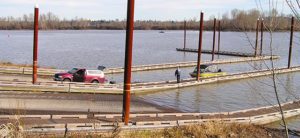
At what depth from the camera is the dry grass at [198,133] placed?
15422mm

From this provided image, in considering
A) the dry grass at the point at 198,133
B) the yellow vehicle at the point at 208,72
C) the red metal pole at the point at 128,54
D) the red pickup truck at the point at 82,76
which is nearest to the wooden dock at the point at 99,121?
the dry grass at the point at 198,133

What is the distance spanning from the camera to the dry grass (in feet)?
50.6

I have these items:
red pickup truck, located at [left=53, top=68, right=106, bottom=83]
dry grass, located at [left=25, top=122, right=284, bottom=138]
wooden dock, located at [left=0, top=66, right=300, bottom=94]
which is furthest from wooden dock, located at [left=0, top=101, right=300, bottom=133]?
red pickup truck, located at [left=53, top=68, right=106, bottom=83]

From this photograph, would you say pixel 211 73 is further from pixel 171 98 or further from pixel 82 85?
pixel 82 85

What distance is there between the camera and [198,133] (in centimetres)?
1662

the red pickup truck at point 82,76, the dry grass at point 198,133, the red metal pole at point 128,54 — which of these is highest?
the red metal pole at point 128,54

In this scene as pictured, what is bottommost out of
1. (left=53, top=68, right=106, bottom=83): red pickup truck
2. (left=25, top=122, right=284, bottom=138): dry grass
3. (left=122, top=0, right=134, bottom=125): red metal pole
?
(left=25, top=122, right=284, bottom=138): dry grass

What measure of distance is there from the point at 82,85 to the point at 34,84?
376 centimetres

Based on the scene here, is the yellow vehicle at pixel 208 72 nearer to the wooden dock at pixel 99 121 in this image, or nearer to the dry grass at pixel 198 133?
the wooden dock at pixel 99 121

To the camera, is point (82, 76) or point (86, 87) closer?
point (86, 87)

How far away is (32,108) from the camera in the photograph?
21.9 meters

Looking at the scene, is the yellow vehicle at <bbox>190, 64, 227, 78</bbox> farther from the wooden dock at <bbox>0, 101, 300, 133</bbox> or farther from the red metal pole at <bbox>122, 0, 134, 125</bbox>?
the red metal pole at <bbox>122, 0, 134, 125</bbox>

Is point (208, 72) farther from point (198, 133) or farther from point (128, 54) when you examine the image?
point (128, 54)

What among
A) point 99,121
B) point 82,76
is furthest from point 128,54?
point 82,76
